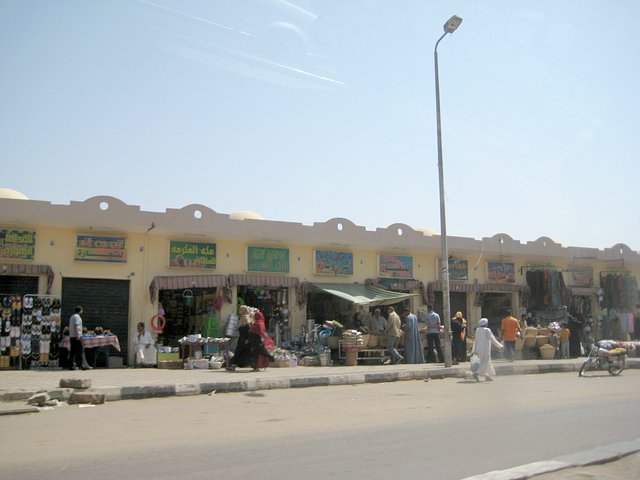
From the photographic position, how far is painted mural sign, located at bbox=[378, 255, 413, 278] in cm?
2111

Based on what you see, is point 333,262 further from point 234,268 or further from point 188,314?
point 188,314

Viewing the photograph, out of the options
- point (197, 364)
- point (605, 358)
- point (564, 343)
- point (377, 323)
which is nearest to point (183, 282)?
point (197, 364)

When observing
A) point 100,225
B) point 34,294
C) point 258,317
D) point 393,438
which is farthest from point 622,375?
point 34,294

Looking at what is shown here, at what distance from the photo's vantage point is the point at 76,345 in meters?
15.5

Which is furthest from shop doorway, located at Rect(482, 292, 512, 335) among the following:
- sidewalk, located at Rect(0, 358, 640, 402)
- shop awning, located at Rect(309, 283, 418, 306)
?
sidewalk, located at Rect(0, 358, 640, 402)

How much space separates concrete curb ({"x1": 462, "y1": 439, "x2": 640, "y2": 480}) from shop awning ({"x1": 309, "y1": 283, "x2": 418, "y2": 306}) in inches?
467

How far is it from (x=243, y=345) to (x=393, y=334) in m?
4.87

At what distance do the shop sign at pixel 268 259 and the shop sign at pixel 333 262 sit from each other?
105 centimetres

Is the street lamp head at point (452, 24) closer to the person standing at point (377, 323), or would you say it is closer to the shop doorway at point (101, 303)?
the person standing at point (377, 323)

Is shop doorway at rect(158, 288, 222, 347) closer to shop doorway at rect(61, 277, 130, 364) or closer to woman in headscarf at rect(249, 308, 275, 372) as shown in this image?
shop doorway at rect(61, 277, 130, 364)

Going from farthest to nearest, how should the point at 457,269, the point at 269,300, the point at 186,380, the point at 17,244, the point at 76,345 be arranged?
1. the point at 457,269
2. the point at 269,300
3. the point at 17,244
4. the point at 76,345
5. the point at 186,380

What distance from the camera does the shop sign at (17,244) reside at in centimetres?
1609

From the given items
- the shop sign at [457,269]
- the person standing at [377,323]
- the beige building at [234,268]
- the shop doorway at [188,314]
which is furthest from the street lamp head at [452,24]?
the shop doorway at [188,314]

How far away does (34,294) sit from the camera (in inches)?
637
